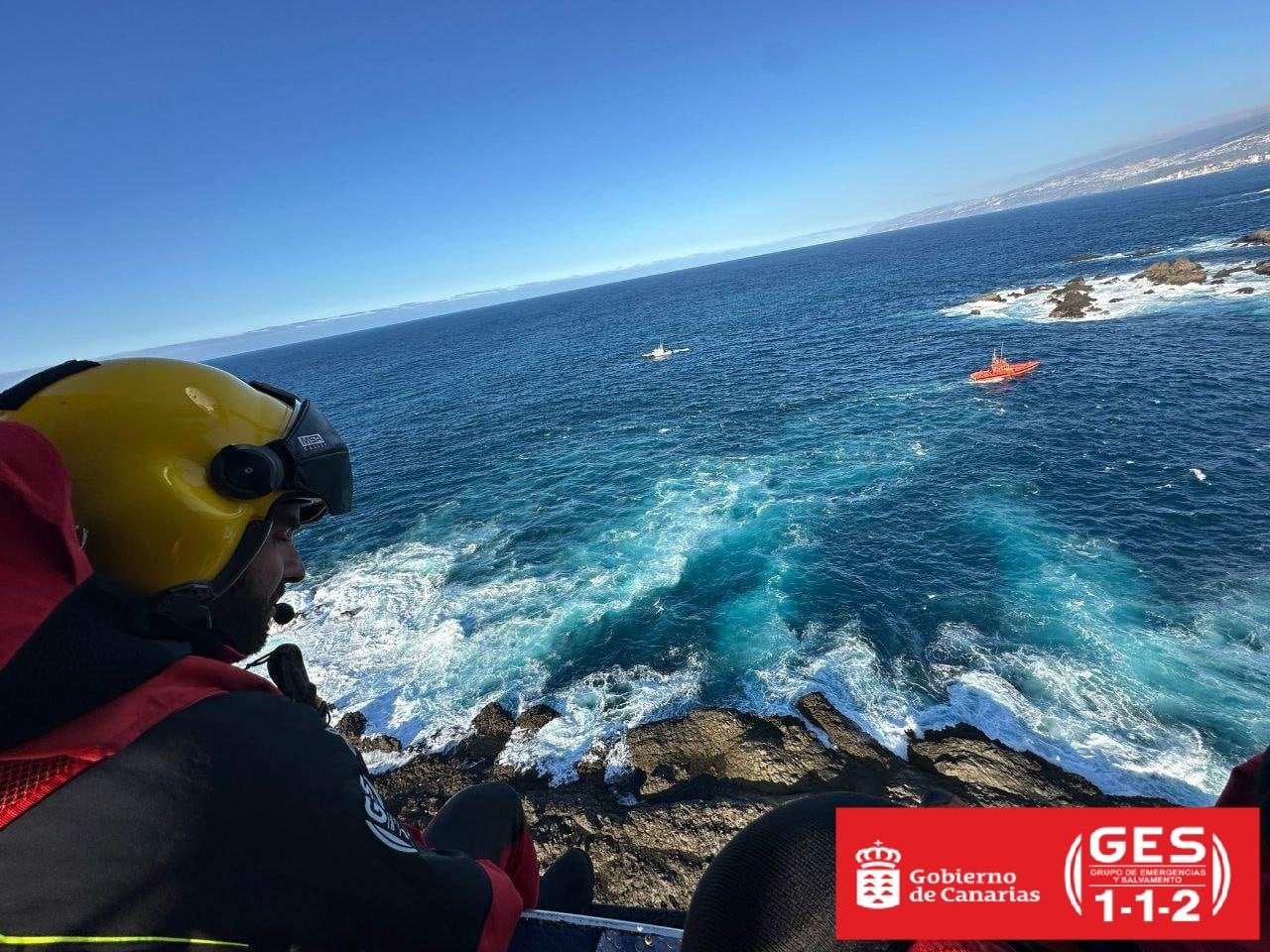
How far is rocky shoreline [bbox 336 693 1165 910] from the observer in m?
11.8

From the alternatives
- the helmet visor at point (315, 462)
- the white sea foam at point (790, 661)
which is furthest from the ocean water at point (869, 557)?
the helmet visor at point (315, 462)

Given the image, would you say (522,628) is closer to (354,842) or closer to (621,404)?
(354,842)

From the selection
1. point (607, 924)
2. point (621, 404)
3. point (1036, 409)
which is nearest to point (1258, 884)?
point (607, 924)

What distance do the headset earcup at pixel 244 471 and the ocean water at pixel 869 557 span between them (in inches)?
557

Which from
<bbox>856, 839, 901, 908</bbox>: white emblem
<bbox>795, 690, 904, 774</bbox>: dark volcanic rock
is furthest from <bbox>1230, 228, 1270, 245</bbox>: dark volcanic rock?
<bbox>856, 839, 901, 908</bbox>: white emblem

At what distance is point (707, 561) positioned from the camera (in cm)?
2397

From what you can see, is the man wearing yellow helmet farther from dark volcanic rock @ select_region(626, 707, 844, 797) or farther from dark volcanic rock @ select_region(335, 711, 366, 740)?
dark volcanic rock @ select_region(335, 711, 366, 740)

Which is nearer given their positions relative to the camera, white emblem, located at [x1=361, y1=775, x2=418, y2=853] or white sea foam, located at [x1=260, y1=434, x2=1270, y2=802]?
white emblem, located at [x1=361, y1=775, x2=418, y2=853]

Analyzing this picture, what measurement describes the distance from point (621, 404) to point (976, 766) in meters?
45.0

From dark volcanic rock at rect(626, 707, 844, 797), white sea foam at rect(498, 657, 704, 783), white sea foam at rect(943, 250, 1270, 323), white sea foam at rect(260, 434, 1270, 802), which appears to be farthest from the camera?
white sea foam at rect(943, 250, 1270, 323)

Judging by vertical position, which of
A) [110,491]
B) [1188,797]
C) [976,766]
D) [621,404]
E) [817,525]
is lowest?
[1188,797]

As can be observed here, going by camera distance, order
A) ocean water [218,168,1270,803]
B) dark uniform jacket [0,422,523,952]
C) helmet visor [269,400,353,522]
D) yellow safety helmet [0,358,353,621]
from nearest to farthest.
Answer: dark uniform jacket [0,422,523,952], yellow safety helmet [0,358,353,621], helmet visor [269,400,353,522], ocean water [218,168,1270,803]

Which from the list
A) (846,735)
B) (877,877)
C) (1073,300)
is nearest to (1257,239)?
(1073,300)

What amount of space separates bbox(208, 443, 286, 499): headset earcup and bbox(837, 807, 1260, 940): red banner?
3.19m
